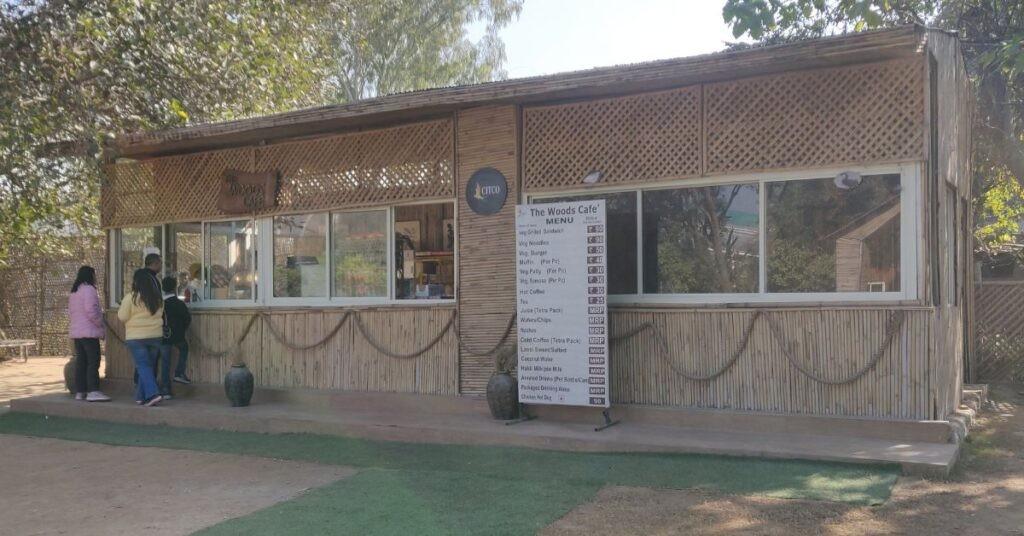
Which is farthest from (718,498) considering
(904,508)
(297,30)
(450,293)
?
(297,30)

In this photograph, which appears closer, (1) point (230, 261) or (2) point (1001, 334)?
(1) point (230, 261)

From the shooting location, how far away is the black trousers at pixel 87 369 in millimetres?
10617

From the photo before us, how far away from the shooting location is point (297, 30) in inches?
557

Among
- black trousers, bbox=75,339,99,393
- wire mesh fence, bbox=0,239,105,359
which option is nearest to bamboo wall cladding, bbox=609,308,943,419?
black trousers, bbox=75,339,99,393

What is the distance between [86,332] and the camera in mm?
10422

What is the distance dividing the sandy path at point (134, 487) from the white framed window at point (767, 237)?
3.31 metres

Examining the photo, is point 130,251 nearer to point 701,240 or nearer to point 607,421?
point 607,421

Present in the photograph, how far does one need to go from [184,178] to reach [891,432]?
8.55 m

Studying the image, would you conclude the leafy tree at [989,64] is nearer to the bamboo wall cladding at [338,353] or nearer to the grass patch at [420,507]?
the bamboo wall cladding at [338,353]

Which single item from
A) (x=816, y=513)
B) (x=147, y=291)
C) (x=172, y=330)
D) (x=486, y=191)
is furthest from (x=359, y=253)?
(x=816, y=513)

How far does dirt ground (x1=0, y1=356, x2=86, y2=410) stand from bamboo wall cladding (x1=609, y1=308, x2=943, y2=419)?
846cm

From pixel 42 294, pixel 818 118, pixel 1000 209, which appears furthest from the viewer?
pixel 42 294

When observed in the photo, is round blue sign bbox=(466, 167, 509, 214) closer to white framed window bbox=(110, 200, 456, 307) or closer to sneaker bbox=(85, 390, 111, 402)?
white framed window bbox=(110, 200, 456, 307)

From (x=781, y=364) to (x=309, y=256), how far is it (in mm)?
5437
